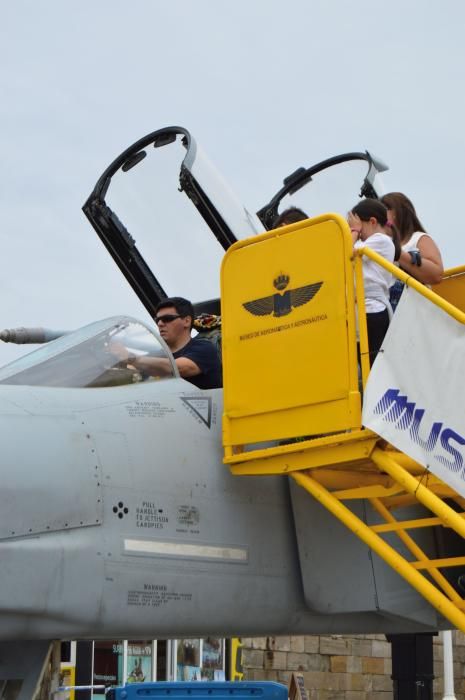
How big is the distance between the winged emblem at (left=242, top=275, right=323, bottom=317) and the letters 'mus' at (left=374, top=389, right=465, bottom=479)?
2.30ft

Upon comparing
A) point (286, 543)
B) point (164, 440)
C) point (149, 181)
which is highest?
point (149, 181)

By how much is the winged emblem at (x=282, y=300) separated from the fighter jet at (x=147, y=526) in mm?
14

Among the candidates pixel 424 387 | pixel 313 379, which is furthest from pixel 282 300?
pixel 424 387

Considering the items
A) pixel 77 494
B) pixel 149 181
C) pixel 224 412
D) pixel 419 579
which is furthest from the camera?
pixel 149 181

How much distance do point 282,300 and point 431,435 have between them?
1083 millimetres

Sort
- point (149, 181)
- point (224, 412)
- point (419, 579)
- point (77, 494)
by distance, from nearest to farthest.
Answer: point (77, 494) → point (419, 579) → point (224, 412) → point (149, 181)

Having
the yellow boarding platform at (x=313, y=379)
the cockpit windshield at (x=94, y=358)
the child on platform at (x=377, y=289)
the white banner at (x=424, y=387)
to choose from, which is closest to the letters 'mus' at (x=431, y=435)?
the white banner at (x=424, y=387)

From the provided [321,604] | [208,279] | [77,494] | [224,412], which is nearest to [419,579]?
[321,604]

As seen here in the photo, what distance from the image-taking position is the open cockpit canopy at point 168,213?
8.84m

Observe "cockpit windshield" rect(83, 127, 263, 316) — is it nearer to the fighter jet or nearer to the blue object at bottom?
the fighter jet

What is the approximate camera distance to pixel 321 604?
6777mm

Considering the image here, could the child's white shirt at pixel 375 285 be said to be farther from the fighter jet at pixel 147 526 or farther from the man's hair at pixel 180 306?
the man's hair at pixel 180 306

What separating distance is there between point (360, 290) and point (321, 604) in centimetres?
184

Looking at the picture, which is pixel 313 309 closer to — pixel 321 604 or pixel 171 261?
pixel 321 604
